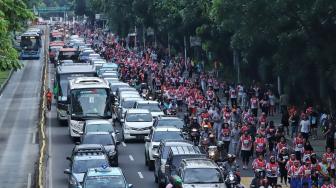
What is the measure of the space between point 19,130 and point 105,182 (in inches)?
1114

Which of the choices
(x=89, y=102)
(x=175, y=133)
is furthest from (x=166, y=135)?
(x=89, y=102)

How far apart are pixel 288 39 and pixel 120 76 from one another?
3667 cm

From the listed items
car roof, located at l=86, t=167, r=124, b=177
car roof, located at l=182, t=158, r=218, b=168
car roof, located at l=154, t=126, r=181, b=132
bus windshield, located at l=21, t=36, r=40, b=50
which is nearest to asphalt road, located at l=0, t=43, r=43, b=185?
car roof, located at l=154, t=126, r=181, b=132

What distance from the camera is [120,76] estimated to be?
280ft

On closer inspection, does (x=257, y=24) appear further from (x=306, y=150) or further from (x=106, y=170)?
(x=106, y=170)

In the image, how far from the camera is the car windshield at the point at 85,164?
35312 millimetres

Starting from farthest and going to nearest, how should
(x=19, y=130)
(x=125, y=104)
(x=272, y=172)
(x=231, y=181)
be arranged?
(x=125, y=104)
(x=19, y=130)
(x=272, y=172)
(x=231, y=181)

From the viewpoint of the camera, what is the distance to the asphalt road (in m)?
42.2

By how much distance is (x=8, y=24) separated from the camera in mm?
34688

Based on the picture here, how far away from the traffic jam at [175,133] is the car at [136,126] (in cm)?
5

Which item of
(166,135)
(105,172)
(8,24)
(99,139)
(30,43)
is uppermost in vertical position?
(8,24)

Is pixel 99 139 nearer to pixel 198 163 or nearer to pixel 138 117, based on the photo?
pixel 138 117

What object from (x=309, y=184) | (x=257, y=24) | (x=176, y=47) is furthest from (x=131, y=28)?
(x=309, y=184)

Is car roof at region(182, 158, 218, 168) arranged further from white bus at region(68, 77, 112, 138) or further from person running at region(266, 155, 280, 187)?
white bus at region(68, 77, 112, 138)
